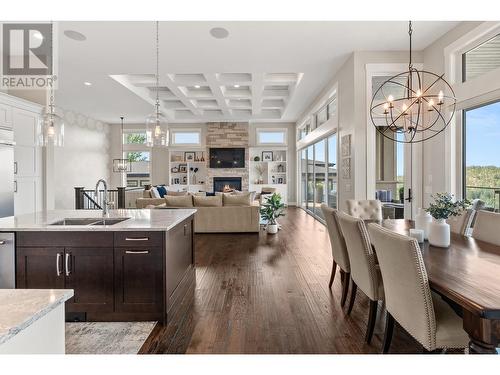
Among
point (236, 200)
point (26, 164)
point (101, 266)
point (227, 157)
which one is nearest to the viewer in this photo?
point (101, 266)

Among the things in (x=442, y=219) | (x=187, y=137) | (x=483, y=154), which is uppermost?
(x=187, y=137)

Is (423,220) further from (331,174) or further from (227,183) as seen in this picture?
(227,183)

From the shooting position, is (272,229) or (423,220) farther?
(272,229)

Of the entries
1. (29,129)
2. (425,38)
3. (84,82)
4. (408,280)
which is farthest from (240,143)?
(408,280)

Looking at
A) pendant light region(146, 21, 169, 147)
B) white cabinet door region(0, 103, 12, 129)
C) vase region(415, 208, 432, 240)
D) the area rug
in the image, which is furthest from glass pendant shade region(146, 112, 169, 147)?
white cabinet door region(0, 103, 12, 129)

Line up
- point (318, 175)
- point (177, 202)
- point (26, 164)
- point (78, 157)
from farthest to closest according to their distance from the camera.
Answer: point (78, 157)
point (318, 175)
point (177, 202)
point (26, 164)

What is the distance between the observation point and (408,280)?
170cm

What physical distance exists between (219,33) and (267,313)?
3706 millimetres

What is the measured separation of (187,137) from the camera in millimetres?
11703

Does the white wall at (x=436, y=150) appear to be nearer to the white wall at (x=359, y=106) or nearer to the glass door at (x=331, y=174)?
the white wall at (x=359, y=106)

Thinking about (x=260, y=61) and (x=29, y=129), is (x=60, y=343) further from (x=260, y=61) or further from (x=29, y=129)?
(x=29, y=129)

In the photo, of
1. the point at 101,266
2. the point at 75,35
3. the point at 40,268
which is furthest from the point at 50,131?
the point at 75,35

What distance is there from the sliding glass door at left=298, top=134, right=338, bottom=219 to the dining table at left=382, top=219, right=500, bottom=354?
4.30 meters
